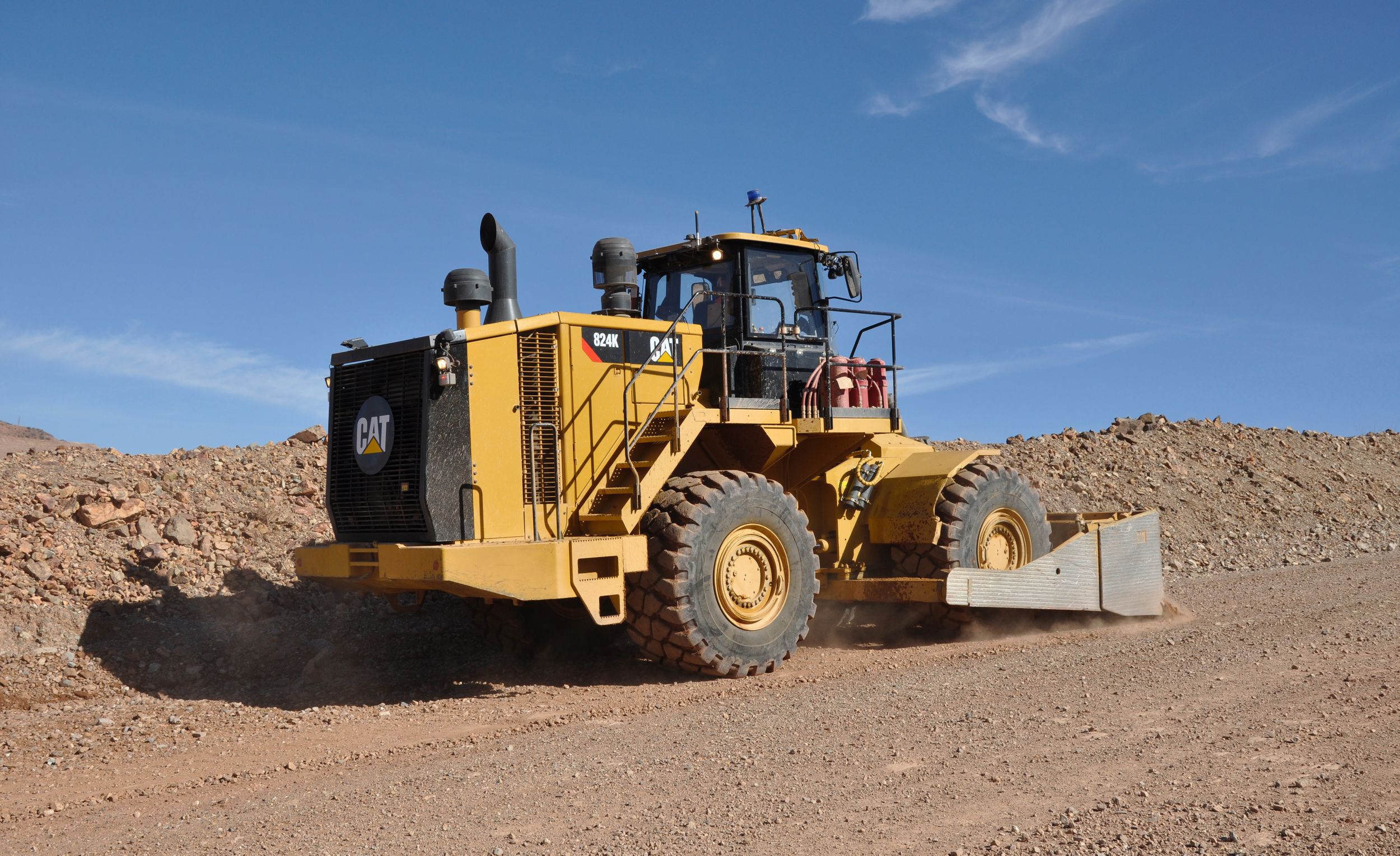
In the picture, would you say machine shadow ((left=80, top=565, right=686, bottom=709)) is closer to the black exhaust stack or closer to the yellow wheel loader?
the yellow wheel loader

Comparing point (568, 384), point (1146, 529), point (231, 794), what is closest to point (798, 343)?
point (568, 384)

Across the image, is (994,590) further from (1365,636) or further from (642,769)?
(642,769)

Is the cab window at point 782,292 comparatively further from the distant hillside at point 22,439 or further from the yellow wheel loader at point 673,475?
the distant hillside at point 22,439

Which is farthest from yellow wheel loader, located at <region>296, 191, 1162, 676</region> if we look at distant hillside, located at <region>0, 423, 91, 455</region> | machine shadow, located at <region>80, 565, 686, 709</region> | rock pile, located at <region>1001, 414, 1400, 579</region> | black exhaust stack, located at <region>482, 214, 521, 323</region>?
distant hillside, located at <region>0, 423, 91, 455</region>

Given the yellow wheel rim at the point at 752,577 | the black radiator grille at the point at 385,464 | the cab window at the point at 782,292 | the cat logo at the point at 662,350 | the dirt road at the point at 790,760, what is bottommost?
the dirt road at the point at 790,760

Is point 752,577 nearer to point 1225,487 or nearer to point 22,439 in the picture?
point 1225,487

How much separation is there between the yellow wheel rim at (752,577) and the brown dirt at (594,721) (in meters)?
0.52

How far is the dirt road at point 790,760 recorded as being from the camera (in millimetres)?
4871

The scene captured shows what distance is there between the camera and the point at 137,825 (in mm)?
5668

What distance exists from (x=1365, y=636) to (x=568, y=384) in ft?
20.5

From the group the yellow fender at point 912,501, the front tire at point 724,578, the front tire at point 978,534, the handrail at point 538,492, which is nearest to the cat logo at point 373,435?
the handrail at point 538,492

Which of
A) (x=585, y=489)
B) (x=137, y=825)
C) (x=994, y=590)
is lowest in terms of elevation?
(x=137, y=825)

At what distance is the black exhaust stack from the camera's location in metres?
9.08

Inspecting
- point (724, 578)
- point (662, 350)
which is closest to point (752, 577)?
point (724, 578)
